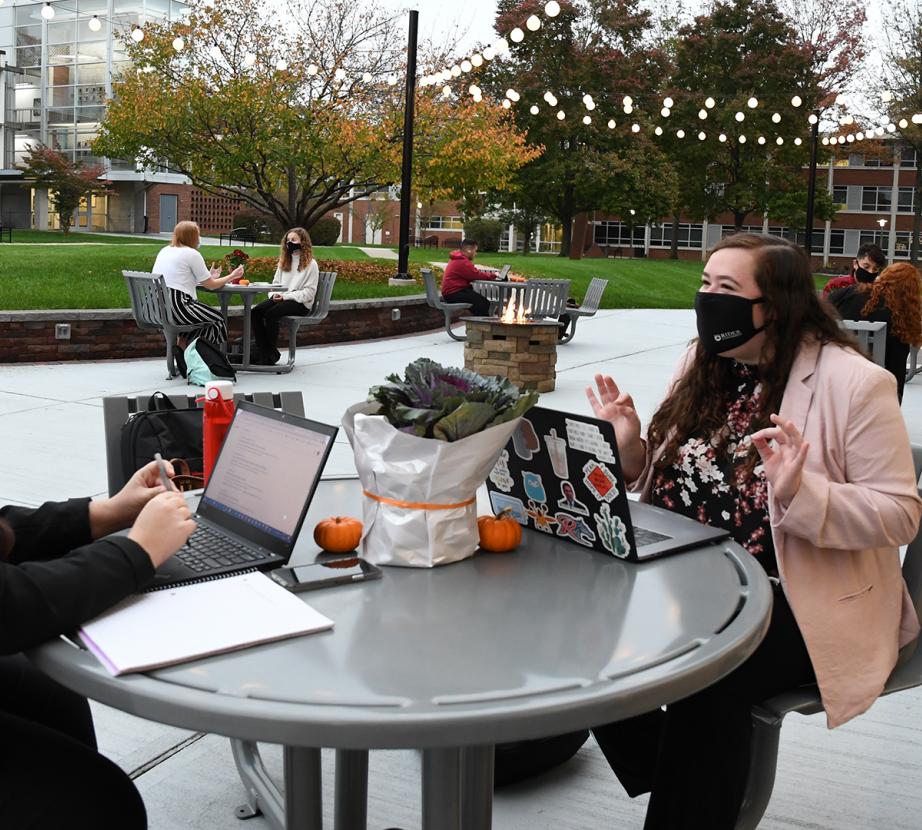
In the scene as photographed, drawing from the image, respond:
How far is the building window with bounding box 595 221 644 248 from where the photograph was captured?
67750 mm

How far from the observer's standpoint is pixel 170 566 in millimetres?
2143

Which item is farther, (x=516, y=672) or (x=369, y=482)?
(x=369, y=482)

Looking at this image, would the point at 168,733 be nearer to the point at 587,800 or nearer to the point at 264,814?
the point at 264,814

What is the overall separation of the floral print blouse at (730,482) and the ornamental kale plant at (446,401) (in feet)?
2.56

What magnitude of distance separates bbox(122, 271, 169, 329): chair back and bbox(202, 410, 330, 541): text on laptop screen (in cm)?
815

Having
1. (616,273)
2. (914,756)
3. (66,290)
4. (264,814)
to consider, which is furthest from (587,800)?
(616,273)

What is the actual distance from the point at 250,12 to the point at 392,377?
63.1 feet

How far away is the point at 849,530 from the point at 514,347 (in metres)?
7.86

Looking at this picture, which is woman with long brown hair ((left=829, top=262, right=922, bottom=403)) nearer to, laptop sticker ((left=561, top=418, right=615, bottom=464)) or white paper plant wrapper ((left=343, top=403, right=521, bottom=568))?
laptop sticker ((left=561, top=418, right=615, bottom=464))

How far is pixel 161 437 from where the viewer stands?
10.9ft

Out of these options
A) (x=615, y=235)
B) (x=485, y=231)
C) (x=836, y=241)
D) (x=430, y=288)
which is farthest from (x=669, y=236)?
(x=430, y=288)

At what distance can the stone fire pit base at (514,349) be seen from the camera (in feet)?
33.3

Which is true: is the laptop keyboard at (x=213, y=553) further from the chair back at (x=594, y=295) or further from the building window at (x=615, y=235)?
the building window at (x=615, y=235)

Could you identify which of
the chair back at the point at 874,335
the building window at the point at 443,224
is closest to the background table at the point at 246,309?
the chair back at the point at 874,335
